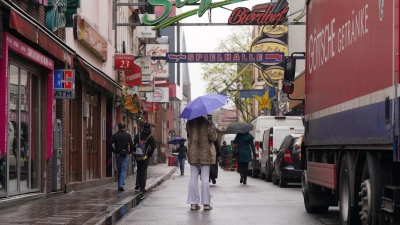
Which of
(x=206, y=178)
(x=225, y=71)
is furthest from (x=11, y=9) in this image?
(x=225, y=71)

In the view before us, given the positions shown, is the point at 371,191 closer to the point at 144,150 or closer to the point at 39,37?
the point at 39,37

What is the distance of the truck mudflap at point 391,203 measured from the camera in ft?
27.0

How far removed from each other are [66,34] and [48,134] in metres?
3.29

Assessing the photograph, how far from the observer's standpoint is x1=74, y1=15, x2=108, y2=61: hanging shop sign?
2204 cm

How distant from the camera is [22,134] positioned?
16938mm

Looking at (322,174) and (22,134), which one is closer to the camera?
(322,174)

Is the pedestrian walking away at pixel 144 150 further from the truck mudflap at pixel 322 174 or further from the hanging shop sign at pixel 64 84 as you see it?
the truck mudflap at pixel 322 174

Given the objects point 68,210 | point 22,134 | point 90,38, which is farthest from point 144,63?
point 68,210

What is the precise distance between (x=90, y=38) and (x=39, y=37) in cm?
878

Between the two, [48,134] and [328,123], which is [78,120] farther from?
[328,123]

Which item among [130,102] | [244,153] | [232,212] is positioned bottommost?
[232,212]

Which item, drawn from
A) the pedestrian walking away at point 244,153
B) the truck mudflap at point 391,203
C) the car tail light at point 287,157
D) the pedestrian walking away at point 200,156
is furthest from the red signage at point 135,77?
the truck mudflap at point 391,203

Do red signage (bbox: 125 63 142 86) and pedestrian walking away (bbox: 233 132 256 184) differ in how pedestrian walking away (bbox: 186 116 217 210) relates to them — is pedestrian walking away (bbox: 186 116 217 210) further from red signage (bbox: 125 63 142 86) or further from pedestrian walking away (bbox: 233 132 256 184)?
red signage (bbox: 125 63 142 86)

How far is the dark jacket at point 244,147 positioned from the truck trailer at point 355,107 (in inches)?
496
